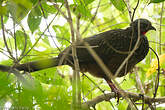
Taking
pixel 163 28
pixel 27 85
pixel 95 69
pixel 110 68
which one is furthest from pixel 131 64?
pixel 27 85

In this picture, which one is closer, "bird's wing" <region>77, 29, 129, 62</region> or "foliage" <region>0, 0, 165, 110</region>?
"foliage" <region>0, 0, 165, 110</region>

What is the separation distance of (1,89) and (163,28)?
292 cm

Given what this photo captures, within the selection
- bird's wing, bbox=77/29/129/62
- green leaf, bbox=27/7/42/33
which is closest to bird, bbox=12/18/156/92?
bird's wing, bbox=77/29/129/62

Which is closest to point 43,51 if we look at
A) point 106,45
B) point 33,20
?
point 33,20

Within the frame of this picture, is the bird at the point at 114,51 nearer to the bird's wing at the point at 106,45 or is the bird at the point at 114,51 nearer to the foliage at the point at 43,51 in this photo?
the bird's wing at the point at 106,45

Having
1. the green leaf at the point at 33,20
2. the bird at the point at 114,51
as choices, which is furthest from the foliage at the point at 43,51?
the bird at the point at 114,51

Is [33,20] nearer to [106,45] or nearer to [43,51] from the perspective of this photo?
[43,51]

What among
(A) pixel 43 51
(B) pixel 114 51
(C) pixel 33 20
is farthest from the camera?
(B) pixel 114 51

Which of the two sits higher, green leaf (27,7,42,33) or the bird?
green leaf (27,7,42,33)

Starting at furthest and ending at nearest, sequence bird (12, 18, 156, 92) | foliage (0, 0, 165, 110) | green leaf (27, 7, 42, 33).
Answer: bird (12, 18, 156, 92) < green leaf (27, 7, 42, 33) < foliage (0, 0, 165, 110)

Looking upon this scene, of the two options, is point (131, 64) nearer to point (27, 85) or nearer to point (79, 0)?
point (79, 0)

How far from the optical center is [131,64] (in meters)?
3.11

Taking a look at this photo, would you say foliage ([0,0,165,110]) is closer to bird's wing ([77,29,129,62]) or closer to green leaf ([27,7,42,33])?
green leaf ([27,7,42,33])

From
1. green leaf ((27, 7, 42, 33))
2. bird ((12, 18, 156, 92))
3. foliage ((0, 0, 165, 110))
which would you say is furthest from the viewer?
bird ((12, 18, 156, 92))
